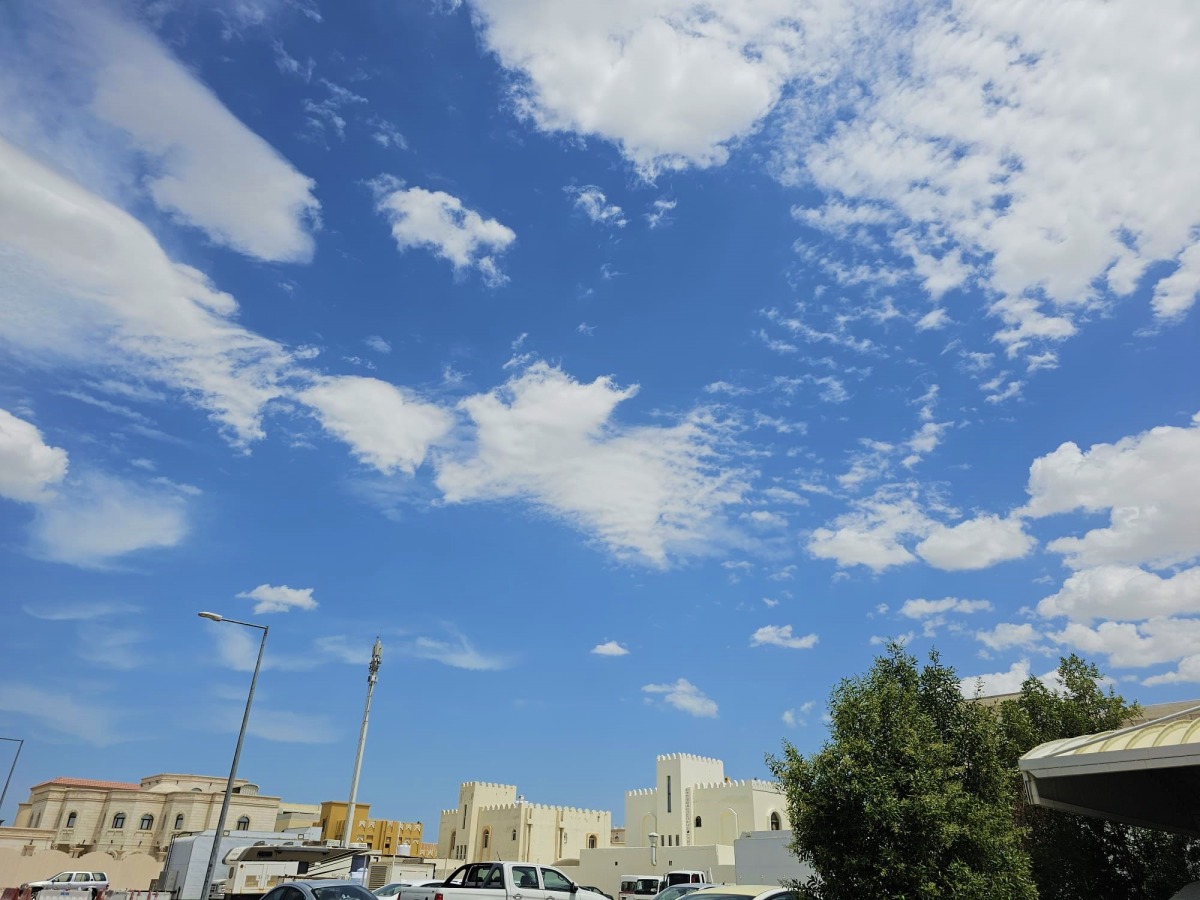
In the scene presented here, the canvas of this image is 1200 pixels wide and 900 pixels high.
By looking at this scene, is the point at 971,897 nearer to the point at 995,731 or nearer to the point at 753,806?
the point at 995,731

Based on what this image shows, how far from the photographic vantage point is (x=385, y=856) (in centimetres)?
4956

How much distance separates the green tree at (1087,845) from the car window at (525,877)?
35.3ft

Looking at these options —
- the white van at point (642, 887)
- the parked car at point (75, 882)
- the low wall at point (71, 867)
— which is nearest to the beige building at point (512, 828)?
the low wall at point (71, 867)

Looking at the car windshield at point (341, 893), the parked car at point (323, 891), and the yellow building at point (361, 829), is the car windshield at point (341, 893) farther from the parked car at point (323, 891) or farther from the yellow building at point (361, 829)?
the yellow building at point (361, 829)

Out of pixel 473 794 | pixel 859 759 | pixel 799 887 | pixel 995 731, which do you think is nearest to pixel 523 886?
pixel 799 887

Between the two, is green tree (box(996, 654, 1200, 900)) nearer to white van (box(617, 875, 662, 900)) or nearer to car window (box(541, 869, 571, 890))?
car window (box(541, 869, 571, 890))

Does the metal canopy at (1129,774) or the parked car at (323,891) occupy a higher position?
the metal canopy at (1129,774)

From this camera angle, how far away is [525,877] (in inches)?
615

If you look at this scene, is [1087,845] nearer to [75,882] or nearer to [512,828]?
[75,882]

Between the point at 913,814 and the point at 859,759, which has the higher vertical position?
the point at 859,759

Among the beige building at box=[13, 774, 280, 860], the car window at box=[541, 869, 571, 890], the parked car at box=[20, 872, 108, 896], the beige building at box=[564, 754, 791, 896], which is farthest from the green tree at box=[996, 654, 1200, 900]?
the beige building at box=[13, 774, 280, 860]

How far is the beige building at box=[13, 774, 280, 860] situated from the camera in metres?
76.0

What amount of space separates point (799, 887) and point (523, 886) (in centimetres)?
571

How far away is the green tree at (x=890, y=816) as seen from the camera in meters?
11.7
